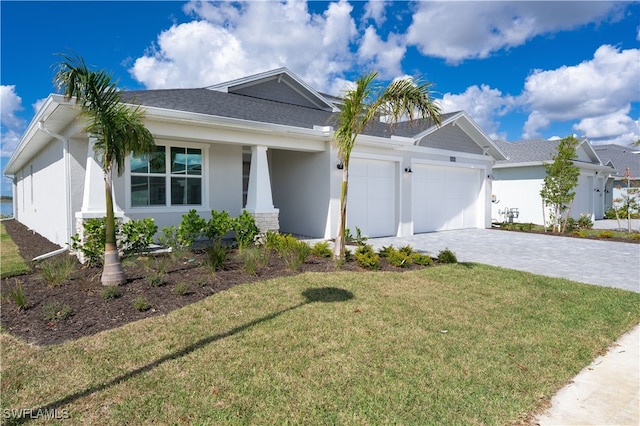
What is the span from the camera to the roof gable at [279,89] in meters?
13.5

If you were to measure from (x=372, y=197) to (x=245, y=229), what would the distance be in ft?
16.8

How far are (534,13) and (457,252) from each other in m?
7.43

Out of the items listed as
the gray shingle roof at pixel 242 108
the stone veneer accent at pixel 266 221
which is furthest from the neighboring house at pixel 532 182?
the stone veneer accent at pixel 266 221

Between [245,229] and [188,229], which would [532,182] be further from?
[188,229]

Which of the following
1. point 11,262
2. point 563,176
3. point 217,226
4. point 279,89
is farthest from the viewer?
point 563,176

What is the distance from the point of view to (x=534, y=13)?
1105 centimetres

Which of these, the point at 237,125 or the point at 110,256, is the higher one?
the point at 237,125

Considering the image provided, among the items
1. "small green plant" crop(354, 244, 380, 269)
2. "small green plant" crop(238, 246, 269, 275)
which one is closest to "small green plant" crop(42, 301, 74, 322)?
"small green plant" crop(238, 246, 269, 275)

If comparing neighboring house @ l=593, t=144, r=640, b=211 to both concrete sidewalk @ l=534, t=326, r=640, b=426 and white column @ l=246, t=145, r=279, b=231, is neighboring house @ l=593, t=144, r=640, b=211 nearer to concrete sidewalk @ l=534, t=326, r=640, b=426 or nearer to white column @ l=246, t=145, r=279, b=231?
white column @ l=246, t=145, r=279, b=231

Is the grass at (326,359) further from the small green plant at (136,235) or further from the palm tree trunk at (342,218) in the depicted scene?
the small green plant at (136,235)

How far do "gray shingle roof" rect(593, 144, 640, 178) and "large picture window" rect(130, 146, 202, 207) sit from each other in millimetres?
31624

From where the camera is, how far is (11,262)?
8.83 m

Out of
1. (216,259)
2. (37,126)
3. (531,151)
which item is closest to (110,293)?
(216,259)

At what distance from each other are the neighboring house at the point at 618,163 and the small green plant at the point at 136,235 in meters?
29.9
